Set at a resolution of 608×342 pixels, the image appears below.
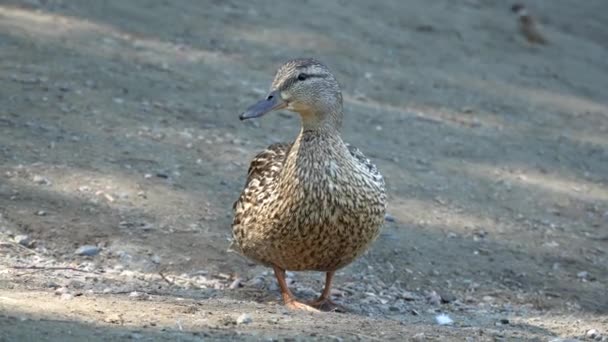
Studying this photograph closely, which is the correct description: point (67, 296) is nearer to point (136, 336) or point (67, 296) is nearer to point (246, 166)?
point (136, 336)

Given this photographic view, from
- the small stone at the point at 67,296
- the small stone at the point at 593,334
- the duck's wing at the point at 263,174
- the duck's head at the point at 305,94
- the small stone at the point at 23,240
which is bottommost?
the small stone at the point at 23,240

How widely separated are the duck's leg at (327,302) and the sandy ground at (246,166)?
0.27 meters

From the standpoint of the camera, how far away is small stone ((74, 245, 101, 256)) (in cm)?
627

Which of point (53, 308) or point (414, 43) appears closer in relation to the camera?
point (53, 308)

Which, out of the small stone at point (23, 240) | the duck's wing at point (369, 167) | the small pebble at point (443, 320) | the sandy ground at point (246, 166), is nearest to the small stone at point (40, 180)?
the sandy ground at point (246, 166)

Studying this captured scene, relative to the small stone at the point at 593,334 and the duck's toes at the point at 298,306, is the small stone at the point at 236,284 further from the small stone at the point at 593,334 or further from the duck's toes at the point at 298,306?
the small stone at the point at 593,334

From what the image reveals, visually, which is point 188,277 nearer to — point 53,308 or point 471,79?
point 53,308

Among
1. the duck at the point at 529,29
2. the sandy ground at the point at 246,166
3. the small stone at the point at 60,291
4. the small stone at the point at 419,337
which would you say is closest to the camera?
the small stone at the point at 419,337

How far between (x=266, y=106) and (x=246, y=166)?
2.30m

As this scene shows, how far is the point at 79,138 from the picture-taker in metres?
7.74

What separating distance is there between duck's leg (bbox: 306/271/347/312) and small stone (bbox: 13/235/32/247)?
166 cm

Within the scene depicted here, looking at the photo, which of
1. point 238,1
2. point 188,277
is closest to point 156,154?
point 188,277

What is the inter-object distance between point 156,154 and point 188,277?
1705 mm

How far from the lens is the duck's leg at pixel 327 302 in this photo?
5.91m
